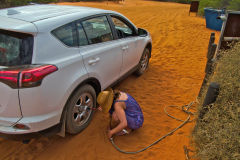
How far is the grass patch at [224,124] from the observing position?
2.13m

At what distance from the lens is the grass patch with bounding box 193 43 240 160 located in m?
2.13

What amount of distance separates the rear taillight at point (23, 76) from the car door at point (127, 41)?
201 centimetres

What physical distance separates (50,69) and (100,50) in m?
1.09

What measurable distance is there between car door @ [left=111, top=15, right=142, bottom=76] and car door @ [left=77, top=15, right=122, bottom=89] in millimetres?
234

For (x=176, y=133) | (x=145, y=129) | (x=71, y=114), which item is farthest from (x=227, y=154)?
(x=71, y=114)

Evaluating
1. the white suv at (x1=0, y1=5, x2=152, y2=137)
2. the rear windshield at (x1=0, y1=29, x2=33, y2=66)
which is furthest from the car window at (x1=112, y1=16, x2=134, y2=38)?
the rear windshield at (x1=0, y1=29, x2=33, y2=66)

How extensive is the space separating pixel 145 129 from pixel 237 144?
159cm

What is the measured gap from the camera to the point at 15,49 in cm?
224

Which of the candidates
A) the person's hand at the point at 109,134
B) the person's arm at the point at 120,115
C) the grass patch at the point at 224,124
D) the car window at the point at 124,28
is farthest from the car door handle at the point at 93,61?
the grass patch at the point at 224,124

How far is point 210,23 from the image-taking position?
40.8 ft

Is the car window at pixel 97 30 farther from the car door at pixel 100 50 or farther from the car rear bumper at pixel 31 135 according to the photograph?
the car rear bumper at pixel 31 135

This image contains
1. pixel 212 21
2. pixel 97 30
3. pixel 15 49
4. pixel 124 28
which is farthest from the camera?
pixel 212 21

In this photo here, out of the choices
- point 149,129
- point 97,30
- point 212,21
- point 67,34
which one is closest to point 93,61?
point 67,34

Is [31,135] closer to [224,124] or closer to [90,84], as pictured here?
[90,84]
